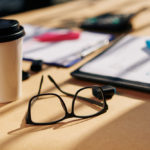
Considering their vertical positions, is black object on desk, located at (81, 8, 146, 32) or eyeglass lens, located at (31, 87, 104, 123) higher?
black object on desk, located at (81, 8, 146, 32)

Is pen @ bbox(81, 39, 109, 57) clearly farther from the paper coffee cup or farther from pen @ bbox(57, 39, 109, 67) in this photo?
the paper coffee cup

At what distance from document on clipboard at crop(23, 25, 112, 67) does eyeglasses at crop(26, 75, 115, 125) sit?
19 centimetres

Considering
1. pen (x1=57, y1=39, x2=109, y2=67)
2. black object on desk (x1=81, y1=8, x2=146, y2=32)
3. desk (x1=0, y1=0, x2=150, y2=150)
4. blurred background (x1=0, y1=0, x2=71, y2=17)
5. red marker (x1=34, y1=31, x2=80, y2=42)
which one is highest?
black object on desk (x1=81, y1=8, x2=146, y2=32)

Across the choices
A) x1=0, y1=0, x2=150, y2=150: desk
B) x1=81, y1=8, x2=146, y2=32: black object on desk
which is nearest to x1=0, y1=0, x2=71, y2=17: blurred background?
x1=81, y1=8, x2=146, y2=32: black object on desk

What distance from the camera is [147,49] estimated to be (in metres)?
0.84

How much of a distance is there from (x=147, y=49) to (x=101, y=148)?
0.48 metres

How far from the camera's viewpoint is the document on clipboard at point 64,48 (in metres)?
0.83

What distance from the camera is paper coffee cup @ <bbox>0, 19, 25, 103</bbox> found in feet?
1.74

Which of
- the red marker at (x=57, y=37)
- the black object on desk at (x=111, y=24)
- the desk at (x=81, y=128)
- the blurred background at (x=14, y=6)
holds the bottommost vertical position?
the blurred background at (x=14, y=6)

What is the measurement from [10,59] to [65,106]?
0.52ft

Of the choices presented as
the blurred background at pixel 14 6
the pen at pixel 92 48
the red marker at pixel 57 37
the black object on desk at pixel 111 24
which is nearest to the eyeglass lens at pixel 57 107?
the pen at pixel 92 48

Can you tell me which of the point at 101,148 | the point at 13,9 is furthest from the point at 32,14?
the point at 13,9

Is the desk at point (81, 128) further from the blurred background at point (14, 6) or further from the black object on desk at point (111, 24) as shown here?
the blurred background at point (14, 6)

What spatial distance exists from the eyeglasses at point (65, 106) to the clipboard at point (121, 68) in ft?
0.18
